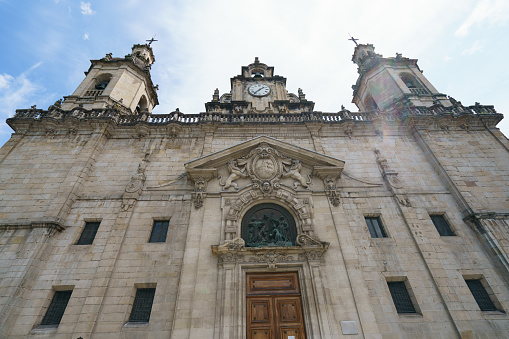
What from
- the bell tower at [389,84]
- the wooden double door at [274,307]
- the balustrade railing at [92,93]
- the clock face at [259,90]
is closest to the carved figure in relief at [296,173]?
the wooden double door at [274,307]

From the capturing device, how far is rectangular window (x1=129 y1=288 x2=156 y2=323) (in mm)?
8898

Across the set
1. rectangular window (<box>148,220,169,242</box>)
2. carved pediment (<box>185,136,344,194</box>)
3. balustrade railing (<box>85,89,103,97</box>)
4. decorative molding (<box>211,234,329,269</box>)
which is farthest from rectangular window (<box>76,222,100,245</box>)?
balustrade railing (<box>85,89,103,97</box>)

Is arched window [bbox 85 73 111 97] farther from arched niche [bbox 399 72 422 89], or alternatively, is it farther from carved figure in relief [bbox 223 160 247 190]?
arched niche [bbox 399 72 422 89]

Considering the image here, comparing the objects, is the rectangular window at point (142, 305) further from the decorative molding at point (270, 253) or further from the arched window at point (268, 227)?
the arched window at point (268, 227)

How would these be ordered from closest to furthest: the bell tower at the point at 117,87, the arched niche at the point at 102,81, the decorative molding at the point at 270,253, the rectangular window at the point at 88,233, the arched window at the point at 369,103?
1. the decorative molding at the point at 270,253
2. the rectangular window at the point at 88,233
3. the bell tower at the point at 117,87
4. the arched niche at the point at 102,81
5. the arched window at the point at 369,103

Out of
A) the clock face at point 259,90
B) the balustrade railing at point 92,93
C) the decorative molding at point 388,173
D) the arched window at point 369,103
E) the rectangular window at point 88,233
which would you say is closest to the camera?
the rectangular window at point 88,233

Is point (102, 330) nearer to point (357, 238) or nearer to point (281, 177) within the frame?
point (281, 177)

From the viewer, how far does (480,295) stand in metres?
9.41

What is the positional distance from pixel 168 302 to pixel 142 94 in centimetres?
1790

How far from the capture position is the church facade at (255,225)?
28.4 feet

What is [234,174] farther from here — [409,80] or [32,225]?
[409,80]

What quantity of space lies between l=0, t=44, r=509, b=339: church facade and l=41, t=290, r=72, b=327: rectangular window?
2.2 inches

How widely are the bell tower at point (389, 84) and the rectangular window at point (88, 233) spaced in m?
20.5

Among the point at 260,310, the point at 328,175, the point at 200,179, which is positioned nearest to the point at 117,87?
the point at 200,179
